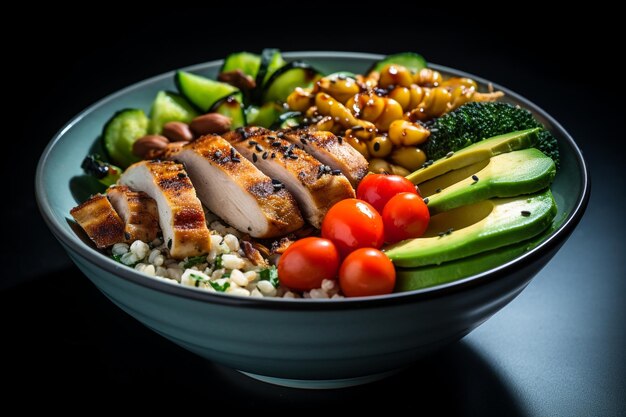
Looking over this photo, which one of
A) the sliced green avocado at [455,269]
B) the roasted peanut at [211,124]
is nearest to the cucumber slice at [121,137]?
the roasted peanut at [211,124]

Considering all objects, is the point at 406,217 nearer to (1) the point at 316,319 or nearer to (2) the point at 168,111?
(1) the point at 316,319

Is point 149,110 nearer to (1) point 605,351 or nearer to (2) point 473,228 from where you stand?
(2) point 473,228

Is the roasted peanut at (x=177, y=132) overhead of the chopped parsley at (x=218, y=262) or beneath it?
overhead

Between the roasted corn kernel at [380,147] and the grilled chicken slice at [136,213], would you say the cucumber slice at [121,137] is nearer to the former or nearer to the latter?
the grilled chicken slice at [136,213]

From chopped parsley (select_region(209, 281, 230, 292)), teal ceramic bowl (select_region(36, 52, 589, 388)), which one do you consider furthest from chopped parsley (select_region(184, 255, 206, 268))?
teal ceramic bowl (select_region(36, 52, 589, 388))

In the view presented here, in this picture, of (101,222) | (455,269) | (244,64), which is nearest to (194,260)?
(101,222)

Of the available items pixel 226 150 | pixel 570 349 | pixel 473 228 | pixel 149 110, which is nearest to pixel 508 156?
pixel 473 228
